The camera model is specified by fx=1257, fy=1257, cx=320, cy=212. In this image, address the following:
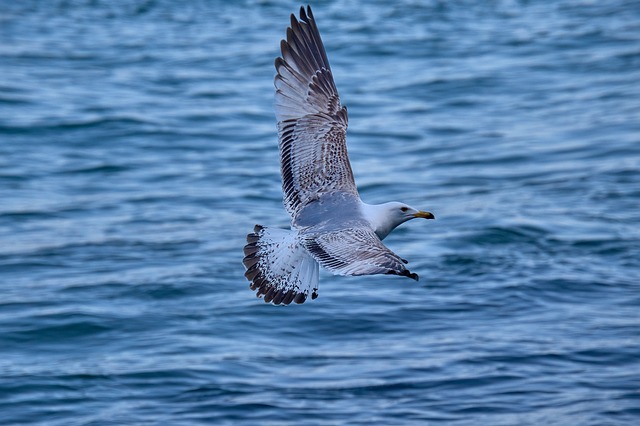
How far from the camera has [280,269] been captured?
695 cm

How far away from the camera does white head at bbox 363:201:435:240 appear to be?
7180 mm

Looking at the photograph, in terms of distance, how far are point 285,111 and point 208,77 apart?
35.1 feet

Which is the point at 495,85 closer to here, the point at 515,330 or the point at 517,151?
the point at 517,151

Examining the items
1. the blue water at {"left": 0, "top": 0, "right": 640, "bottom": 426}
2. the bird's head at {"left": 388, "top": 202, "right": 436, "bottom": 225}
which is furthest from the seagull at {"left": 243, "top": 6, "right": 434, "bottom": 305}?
the blue water at {"left": 0, "top": 0, "right": 640, "bottom": 426}

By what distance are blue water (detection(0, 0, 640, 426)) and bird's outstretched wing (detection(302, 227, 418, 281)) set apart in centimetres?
247

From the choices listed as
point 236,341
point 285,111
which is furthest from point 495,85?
point 285,111

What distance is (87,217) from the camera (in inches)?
514

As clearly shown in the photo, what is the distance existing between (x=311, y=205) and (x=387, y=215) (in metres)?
0.52

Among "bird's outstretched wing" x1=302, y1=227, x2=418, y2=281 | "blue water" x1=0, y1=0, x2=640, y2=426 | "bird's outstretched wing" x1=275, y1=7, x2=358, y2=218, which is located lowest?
"blue water" x1=0, y1=0, x2=640, y2=426

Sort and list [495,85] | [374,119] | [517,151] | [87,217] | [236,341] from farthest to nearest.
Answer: [495,85], [374,119], [517,151], [87,217], [236,341]

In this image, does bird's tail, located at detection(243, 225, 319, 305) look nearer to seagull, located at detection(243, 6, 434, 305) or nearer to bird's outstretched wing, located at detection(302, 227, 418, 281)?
seagull, located at detection(243, 6, 434, 305)

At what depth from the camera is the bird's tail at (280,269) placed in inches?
271

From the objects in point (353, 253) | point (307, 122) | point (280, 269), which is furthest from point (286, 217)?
point (353, 253)

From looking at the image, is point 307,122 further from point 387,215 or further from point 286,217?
point 286,217
